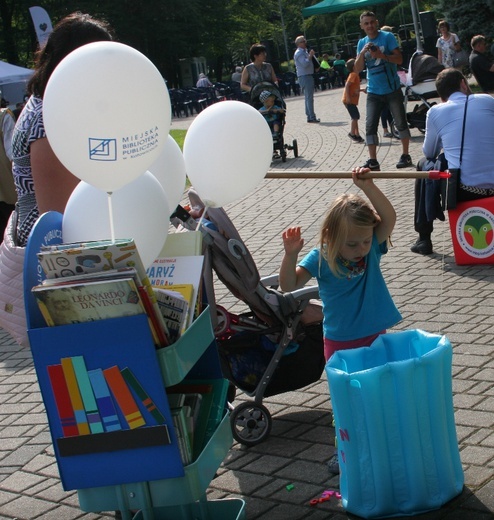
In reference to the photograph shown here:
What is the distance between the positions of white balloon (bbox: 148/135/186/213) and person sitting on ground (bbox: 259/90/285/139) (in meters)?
11.5

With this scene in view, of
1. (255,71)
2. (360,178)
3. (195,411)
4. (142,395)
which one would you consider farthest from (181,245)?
(255,71)

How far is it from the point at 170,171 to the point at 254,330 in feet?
4.43

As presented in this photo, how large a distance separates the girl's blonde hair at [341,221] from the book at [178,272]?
0.86 metres

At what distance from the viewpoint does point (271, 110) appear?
15539 mm

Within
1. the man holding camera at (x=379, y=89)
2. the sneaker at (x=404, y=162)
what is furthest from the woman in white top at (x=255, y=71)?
the sneaker at (x=404, y=162)

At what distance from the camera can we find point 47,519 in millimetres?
4469

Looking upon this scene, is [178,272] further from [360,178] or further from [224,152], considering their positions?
[360,178]

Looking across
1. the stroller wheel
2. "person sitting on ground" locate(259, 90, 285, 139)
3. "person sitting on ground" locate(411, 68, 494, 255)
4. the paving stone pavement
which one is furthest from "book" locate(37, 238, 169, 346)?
"person sitting on ground" locate(259, 90, 285, 139)

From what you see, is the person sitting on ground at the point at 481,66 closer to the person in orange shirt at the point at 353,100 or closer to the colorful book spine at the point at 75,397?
the person in orange shirt at the point at 353,100

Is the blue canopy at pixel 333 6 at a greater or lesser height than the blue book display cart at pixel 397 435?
greater

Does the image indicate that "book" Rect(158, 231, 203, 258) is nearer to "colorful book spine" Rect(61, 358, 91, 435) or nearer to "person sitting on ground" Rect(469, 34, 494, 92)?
"colorful book spine" Rect(61, 358, 91, 435)

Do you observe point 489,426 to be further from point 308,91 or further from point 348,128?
point 308,91

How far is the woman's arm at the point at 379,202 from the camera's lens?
4334mm

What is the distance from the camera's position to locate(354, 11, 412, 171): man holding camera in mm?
13328
